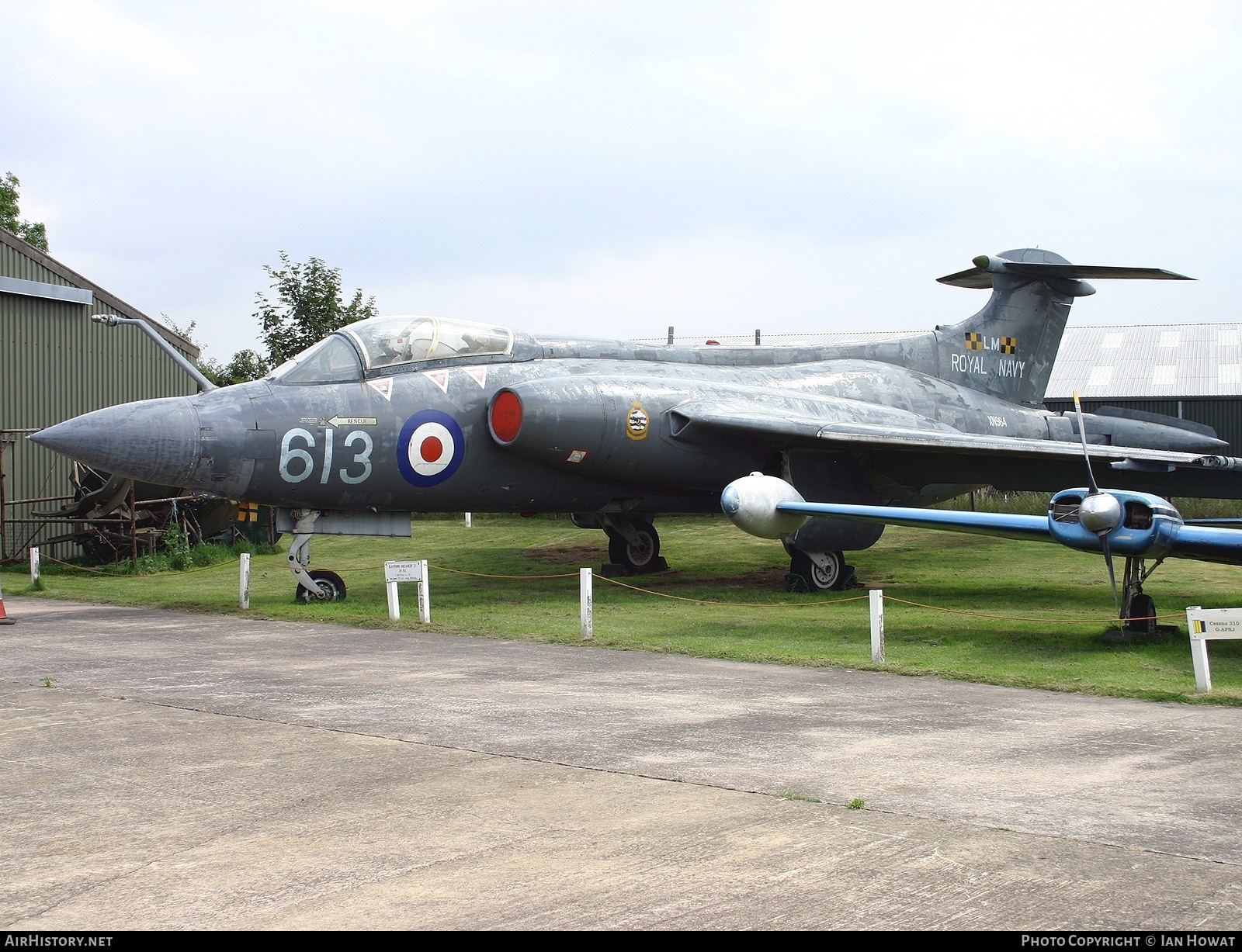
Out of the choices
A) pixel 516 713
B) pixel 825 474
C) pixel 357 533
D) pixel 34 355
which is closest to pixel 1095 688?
pixel 516 713

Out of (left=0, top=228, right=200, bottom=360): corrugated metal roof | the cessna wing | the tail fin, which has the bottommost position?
the cessna wing

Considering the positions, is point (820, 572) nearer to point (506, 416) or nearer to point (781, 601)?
point (781, 601)

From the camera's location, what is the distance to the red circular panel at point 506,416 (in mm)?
14133

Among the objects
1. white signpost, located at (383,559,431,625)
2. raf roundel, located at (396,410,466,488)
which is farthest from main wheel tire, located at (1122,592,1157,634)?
raf roundel, located at (396,410,466,488)

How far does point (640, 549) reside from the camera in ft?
60.3

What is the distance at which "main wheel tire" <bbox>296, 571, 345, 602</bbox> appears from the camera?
14.6m

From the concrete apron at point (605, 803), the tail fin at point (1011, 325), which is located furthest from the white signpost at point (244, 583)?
the tail fin at point (1011, 325)

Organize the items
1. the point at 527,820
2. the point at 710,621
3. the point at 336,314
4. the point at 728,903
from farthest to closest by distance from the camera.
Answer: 1. the point at 336,314
2. the point at 710,621
3. the point at 527,820
4. the point at 728,903

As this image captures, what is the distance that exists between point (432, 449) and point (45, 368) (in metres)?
12.4

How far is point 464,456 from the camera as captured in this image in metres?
14.4

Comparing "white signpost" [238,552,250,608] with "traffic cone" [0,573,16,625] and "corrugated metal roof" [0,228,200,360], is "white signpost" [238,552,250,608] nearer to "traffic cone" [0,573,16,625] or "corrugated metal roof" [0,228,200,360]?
"traffic cone" [0,573,16,625]

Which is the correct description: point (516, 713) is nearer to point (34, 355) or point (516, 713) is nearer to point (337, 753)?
point (337, 753)

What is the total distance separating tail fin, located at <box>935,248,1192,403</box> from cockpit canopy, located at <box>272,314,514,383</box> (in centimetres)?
821

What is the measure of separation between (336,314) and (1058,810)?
23.3 m
